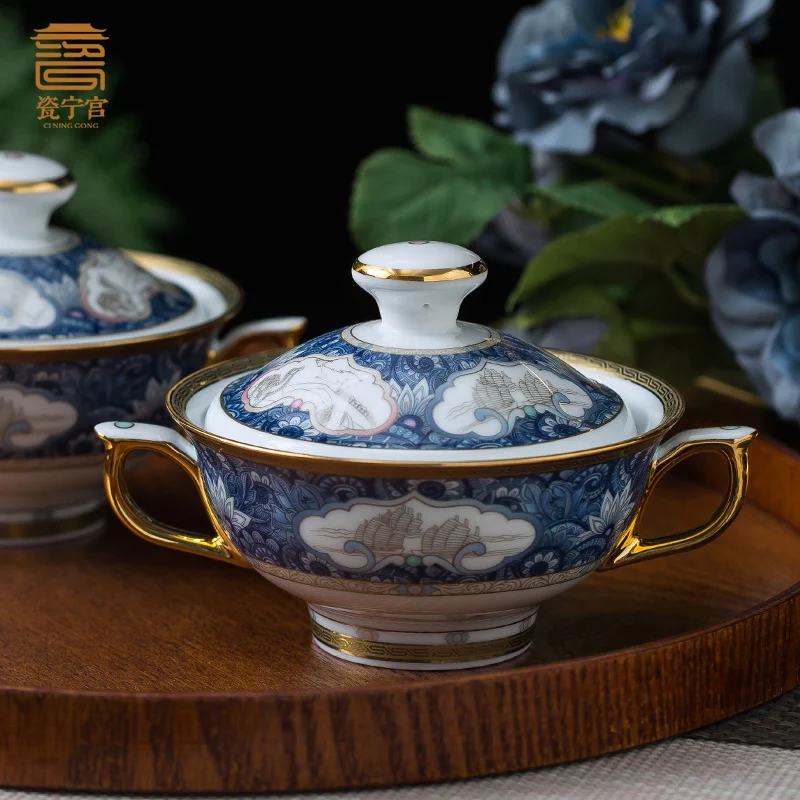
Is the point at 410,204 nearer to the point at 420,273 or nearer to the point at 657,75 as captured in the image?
the point at 657,75

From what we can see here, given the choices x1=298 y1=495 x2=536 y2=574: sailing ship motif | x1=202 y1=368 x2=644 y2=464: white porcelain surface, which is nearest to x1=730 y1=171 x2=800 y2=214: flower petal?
x1=202 y1=368 x2=644 y2=464: white porcelain surface

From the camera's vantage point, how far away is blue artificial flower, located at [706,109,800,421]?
4.47 feet

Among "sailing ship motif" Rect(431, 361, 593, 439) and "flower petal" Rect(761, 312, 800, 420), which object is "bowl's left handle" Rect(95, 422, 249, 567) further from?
"flower petal" Rect(761, 312, 800, 420)

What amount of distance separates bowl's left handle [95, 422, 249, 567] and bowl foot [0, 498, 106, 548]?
0.80 feet

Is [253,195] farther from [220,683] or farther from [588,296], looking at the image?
[220,683]

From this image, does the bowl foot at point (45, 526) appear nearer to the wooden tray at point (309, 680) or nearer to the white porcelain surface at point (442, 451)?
the wooden tray at point (309, 680)

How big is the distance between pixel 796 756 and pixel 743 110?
34.5 inches

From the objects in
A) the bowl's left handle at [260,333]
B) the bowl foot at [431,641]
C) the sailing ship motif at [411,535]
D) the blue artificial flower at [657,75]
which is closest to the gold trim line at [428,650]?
the bowl foot at [431,641]

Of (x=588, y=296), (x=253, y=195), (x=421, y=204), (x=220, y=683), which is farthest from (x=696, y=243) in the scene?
(x=253, y=195)

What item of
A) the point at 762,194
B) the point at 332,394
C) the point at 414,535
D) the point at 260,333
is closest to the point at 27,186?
the point at 260,333

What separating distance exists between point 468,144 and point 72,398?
0.75 metres

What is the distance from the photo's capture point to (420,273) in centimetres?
89

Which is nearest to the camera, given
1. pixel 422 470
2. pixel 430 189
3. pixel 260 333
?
pixel 422 470

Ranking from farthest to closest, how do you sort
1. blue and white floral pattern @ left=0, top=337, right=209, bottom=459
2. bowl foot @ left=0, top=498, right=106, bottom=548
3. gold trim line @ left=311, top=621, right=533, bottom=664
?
bowl foot @ left=0, top=498, right=106, bottom=548, blue and white floral pattern @ left=0, top=337, right=209, bottom=459, gold trim line @ left=311, top=621, right=533, bottom=664
